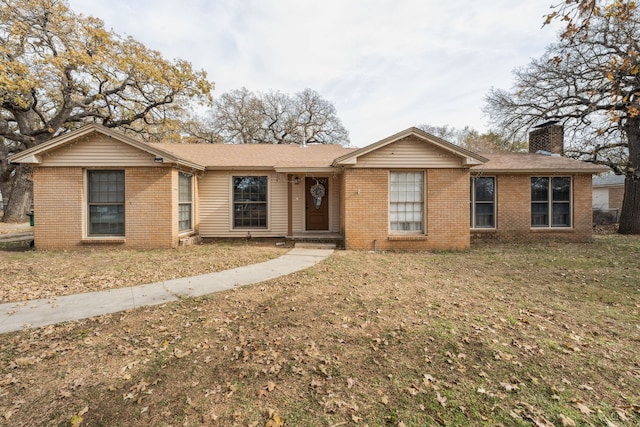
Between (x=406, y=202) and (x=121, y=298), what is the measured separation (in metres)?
8.52

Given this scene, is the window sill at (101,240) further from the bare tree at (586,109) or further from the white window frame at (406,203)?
the bare tree at (586,109)

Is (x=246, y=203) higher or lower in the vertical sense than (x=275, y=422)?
higher

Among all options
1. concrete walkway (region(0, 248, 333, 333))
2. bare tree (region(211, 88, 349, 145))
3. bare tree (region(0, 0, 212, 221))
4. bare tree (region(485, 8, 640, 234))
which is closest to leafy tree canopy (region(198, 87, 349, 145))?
bare tree (region(211, 88, 349, 145))

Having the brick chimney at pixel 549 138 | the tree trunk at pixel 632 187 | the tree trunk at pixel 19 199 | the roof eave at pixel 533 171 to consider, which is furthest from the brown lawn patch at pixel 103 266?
the tree trunk at pixel 632 187

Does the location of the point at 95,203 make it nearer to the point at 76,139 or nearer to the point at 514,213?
the point at 76,139

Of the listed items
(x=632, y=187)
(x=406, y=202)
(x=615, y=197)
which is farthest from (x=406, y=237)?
(x=615, y=197)

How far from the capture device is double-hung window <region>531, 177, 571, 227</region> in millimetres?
11906

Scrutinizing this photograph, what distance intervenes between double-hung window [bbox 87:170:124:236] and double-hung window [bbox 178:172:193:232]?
1758 millimetres

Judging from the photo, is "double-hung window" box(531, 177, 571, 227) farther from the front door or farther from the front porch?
the front door

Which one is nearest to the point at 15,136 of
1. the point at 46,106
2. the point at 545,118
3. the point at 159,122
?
the point at 46,106

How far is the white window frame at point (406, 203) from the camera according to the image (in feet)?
34.0

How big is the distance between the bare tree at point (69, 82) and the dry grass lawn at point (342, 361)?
2144 centimetres

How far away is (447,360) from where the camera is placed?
3.37m

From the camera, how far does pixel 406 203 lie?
410 inches
